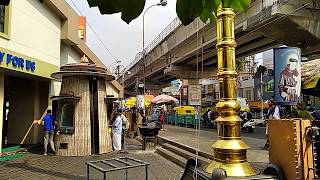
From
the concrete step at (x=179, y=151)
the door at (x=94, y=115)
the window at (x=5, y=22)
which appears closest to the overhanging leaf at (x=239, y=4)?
the concrete step at (x=179, y=151)

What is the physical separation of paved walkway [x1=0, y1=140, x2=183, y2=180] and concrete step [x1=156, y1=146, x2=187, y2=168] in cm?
18

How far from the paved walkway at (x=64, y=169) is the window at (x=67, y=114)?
1476 millimetres

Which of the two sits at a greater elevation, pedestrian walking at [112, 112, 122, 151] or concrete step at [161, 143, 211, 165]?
pedestrian walking at [112, 112, 122, 151]

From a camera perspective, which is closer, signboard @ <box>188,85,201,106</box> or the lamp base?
Answer: the lamp base

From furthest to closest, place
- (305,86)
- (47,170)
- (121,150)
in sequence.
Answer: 1. (121,150)
2. (47,170)
3. (305,86)

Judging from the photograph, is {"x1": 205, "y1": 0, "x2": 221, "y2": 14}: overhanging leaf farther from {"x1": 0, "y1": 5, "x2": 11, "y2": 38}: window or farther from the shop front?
the shop front

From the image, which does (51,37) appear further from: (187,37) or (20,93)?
(187,37)

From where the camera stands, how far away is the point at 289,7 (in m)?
17.7

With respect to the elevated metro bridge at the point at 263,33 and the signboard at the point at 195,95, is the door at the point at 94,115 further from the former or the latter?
the signboard at the point at 195,95

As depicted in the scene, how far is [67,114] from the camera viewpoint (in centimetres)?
1530

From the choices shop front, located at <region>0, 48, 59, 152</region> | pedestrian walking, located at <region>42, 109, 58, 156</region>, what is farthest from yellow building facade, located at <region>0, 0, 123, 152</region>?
pedestrian walking, located at <region>42, 109, 58, 156</region>

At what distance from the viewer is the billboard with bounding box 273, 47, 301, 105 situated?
Answer: 7492 millimetres

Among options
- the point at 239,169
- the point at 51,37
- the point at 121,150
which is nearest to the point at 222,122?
the point at 239,169

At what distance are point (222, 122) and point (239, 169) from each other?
62cm
